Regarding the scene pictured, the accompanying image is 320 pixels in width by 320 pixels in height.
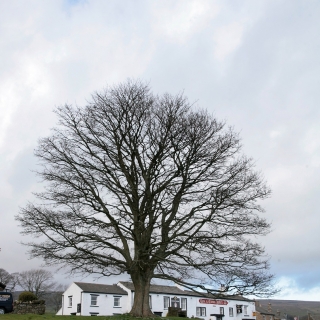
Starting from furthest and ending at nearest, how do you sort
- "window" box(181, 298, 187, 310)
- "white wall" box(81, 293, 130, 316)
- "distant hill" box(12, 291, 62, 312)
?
"distant hill" box(12, 291, 62, 312) < "window" box(181, 298, 187, 310) < "white wall" box(81, 293, 130, 316)

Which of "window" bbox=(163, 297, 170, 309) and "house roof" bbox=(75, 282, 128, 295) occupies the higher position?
"house roof" bbox=(75, 282, 128, 295)

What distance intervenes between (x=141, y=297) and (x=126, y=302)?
4068 cm

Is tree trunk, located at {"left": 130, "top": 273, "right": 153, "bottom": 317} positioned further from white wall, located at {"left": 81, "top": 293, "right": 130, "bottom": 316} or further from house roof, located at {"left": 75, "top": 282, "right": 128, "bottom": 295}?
house roof, located at {"left": 75, "top": 282, "right": 128, "bottom": 295}

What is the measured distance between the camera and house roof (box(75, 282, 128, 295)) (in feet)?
186

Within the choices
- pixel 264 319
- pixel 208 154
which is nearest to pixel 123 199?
pixel 208 154

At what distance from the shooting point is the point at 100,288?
5869cm

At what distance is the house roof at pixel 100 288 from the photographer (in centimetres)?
5680

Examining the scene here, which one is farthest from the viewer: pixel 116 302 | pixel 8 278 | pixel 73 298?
pixel 8 278

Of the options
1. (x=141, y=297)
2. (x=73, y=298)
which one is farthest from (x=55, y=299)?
(x=141, y=297)

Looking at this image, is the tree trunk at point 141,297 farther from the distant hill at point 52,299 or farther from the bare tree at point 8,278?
the bare tree at point 8,278

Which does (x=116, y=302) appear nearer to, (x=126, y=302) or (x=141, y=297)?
(x=126, y=302)

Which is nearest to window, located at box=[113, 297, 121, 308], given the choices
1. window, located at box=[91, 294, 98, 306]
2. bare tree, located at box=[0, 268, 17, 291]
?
window, located at box=[91, 294, 98, 306]

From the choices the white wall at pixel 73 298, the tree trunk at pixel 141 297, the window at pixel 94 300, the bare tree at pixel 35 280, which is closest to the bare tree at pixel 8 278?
the bare tree at pixel 35 280

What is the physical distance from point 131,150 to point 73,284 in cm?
4215
